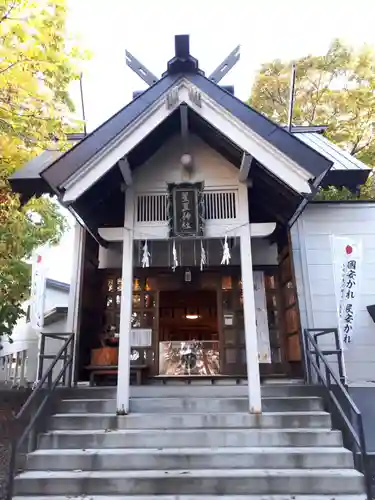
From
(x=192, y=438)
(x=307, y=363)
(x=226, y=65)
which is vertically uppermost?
(x=226, y=65)

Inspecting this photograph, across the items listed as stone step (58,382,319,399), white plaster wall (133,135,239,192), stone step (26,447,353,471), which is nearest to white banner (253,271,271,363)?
stone step (58,382,319,399)

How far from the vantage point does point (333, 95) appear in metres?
14.0

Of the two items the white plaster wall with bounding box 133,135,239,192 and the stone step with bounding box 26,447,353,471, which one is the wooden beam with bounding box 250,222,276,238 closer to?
the white plaster wall with bounding box 133,135,239,192

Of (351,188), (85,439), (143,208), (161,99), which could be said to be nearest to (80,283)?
(143,208)

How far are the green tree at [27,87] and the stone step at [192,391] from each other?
2956 mm

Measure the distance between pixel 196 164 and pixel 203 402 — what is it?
350 cm

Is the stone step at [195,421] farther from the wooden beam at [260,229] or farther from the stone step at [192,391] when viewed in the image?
the wooden beam at [260,229]

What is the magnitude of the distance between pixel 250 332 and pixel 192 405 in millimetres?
1217

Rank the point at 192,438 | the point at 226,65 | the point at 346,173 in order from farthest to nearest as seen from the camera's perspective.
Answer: the point at 346,173, the point at 226,65, the point at 192,438

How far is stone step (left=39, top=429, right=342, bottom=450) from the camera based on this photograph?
4559 millimetres

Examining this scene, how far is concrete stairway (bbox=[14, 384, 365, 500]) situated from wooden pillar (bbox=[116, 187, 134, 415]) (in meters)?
0.26

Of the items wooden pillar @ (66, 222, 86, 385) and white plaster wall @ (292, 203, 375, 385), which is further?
white plaster wall @ (292, 203, 375, 385)

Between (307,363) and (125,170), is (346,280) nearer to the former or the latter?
(307,363)

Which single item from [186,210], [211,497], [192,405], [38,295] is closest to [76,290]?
[38,295]
